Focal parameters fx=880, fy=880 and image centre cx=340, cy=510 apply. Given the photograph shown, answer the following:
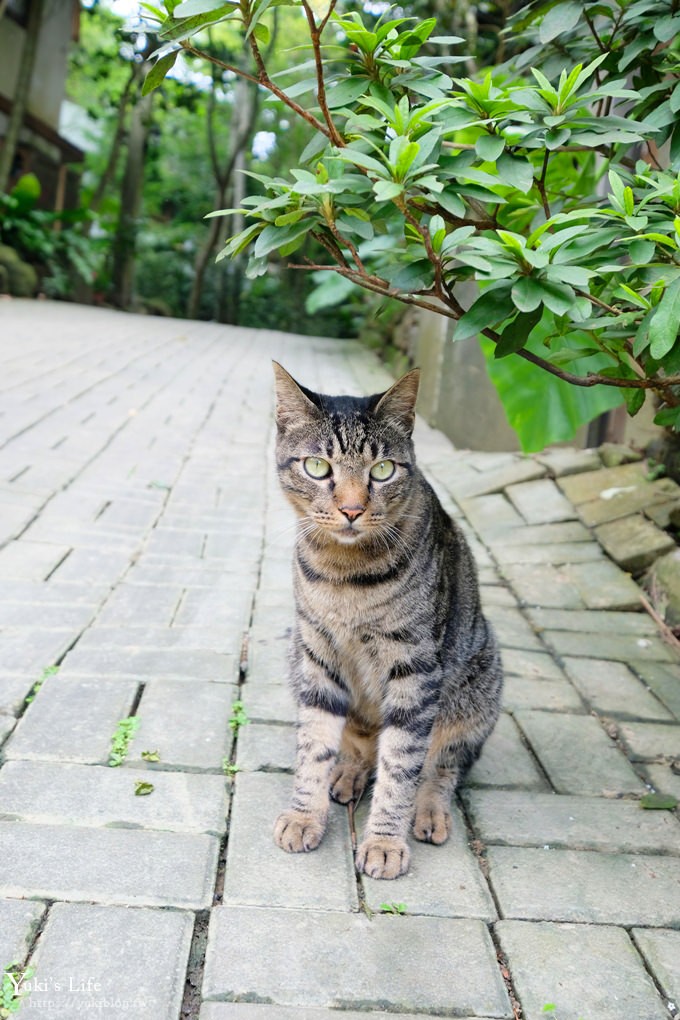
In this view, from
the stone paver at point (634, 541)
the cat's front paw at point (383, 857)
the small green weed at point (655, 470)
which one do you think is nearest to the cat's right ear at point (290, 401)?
the cat's front paw at point (383, 857)

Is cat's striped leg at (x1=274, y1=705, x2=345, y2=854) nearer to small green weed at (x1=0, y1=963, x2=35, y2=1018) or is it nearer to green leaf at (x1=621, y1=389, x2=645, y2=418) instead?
small green weed at (x1=0, y1=963, x2=35, y2=1018)

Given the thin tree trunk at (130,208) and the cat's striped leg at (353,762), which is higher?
the thin tree trunk at (130,208)

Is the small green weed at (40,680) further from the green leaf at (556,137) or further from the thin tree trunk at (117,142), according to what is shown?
the thin tree trunk at (117,142)

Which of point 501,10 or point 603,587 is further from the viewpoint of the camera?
point 501,10

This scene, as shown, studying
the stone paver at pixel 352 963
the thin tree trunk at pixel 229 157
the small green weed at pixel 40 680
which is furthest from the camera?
the thin tree trunk at pixel 229 157

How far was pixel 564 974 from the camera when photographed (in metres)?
1.69

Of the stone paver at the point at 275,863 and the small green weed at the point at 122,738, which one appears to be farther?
the small green weed at the point at 122,738

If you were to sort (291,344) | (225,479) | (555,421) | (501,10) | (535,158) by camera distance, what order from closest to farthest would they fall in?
(535,158) < (555,421) < (225,479) < (501,10) < (291,344)

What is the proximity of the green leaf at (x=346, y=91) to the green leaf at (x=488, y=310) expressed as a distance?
54cm

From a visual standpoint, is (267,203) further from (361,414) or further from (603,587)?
(603,587)

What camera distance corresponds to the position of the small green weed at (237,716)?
8.27ft

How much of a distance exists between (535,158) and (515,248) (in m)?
1.17

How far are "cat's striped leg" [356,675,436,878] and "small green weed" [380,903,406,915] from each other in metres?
0.16

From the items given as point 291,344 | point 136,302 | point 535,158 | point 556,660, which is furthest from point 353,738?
point 136,302
